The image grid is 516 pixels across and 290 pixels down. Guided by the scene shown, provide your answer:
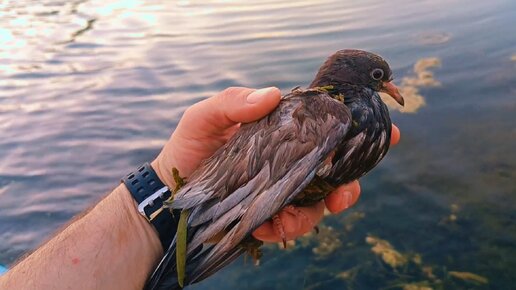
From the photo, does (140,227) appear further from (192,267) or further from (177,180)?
(192,267)

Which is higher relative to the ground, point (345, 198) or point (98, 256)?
point (345, 198)

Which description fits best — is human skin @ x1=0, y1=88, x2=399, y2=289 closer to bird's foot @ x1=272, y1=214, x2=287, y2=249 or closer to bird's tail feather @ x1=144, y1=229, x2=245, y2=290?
bird's foot @ x1=272, y1=214, x2=287, y2=249

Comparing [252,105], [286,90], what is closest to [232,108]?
[252,105]

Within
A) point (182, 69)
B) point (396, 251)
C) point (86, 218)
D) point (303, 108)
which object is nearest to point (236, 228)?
point (303, 108)

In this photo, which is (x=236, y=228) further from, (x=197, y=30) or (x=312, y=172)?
(x=197, y=30)

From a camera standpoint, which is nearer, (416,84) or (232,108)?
(232,108)
